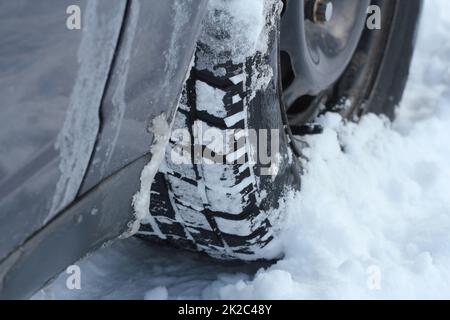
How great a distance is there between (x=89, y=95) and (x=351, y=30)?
3.71 ft

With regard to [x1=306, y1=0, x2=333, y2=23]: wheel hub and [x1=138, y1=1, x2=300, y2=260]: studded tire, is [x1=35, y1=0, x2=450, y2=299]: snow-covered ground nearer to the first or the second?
[x1=138, y1=1, x2=300, y2=260]: studded tire

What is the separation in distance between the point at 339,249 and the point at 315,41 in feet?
1.85

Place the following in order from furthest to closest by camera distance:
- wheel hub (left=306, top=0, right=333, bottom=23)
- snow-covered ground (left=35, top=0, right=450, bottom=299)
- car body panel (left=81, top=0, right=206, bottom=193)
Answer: wheel hub (left=306, top=0, right=333, bottom=23) < snow-covered ground (left=35, top=0, right=450, bottom=299) < car body panel (left=81, top=0, right=206, bottom=193)

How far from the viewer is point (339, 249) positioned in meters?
1.61

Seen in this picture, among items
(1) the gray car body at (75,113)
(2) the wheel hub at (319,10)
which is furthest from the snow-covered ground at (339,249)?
(1) the gray car body at (75,113)

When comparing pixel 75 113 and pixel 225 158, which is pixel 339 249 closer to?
pixel 225 158

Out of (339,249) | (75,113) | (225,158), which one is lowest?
(339,249)

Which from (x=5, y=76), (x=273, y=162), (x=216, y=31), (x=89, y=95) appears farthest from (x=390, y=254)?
(x=5, y=76)

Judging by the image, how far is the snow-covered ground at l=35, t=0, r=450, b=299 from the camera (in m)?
1.52

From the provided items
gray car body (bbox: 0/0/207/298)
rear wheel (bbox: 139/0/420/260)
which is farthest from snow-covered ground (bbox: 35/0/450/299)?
gray car body (bbox: 0/0/207/298)

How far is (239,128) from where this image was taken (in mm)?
1297

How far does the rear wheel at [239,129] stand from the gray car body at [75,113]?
128 mm

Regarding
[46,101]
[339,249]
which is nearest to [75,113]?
[46,101]

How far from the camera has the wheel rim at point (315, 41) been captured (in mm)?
1565
